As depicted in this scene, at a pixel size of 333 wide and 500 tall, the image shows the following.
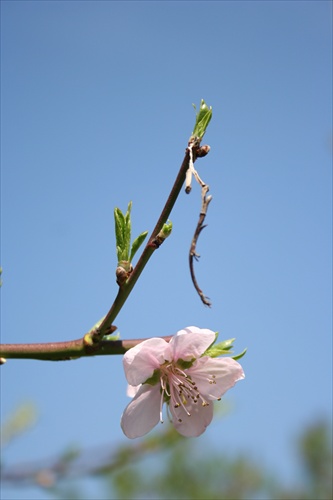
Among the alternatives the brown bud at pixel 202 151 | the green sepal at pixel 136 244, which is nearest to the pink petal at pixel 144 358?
the green sepal at pixel 136 244

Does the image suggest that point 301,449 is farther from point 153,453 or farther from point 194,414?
point 194,414

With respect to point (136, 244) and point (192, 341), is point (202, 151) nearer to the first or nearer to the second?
point (136, 244)

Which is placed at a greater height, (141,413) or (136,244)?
(136,244)

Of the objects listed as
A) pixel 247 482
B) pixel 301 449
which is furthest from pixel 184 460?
pixel 301 449

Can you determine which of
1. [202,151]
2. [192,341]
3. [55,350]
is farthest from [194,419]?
[202,151]

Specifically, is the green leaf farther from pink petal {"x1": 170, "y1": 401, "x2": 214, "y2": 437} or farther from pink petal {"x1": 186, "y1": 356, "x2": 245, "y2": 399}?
pink petal {"x1": 170, "y1": 401, "x2": 214, "y2": 437}

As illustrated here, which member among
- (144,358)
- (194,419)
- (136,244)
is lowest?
(194,419)
